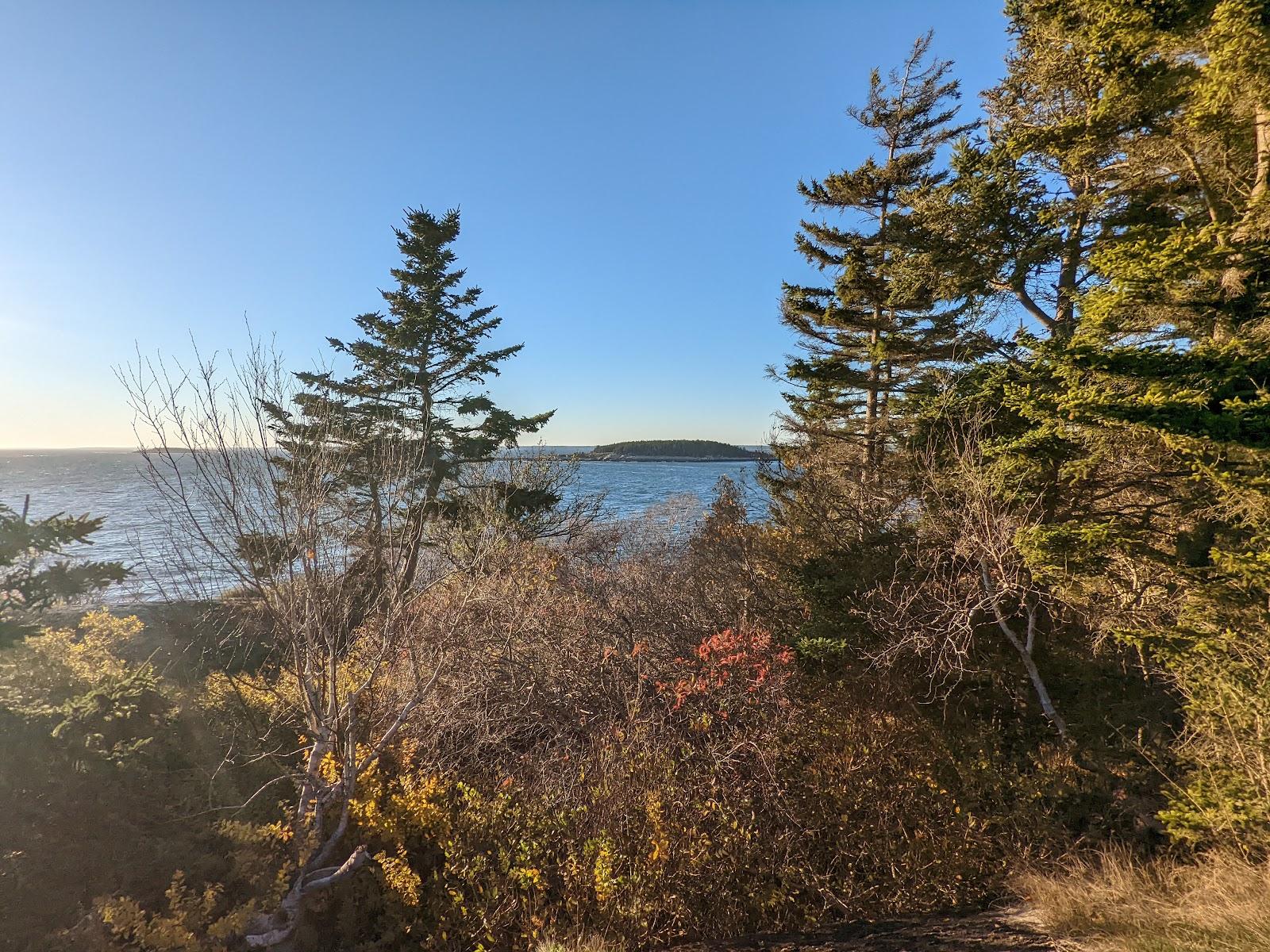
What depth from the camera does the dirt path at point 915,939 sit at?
5285 millimetres

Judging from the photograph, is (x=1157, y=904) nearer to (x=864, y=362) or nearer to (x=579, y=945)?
(x=579, y=945)

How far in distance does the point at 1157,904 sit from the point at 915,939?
2444mm

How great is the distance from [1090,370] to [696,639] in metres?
7.68

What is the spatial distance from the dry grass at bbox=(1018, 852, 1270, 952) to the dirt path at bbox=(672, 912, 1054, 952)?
0.35 m

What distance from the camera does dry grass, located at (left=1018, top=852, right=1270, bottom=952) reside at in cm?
425

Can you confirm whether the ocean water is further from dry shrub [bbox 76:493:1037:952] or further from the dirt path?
the dirt path

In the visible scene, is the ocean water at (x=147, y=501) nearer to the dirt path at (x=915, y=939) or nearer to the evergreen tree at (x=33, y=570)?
the evergreen tree at (x=33, y=570)

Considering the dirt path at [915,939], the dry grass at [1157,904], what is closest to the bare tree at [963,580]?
the dry grass at [1157,904]

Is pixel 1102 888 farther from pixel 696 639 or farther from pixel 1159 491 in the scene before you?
pixel 696 639

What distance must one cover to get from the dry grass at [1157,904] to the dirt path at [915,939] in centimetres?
35

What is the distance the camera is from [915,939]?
19.1ft

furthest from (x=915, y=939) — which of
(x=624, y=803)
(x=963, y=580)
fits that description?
(x=963, y=580)

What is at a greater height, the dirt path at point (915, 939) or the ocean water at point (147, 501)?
the ocean water at point (147, 501)

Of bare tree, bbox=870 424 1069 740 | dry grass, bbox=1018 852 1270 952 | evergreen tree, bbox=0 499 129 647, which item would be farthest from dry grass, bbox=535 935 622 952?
evergreen tree, bbox=0 499 129 647
